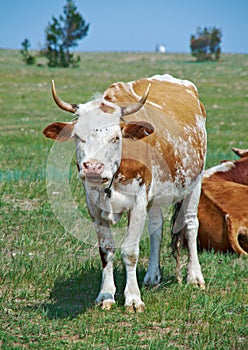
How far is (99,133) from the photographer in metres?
4.71

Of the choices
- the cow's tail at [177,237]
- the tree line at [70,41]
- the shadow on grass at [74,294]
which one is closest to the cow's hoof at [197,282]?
the cow's tail at [177,237]

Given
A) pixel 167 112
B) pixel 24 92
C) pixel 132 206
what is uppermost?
pixel 167 112

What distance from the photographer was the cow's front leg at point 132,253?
5223mm

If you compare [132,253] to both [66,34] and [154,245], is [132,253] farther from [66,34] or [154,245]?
[66,34]

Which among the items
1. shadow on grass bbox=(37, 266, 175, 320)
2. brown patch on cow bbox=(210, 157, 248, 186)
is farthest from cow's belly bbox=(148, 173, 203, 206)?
brown patch on cow bbox=(210, 157, 248, 186)

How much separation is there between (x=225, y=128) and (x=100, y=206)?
1302cm

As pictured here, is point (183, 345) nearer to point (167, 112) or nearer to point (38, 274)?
point (38, 274)

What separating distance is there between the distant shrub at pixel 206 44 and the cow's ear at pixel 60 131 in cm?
6201

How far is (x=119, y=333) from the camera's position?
4.68 m

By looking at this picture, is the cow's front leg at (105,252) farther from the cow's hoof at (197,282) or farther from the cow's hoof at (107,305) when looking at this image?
the cow's hoof at (197,282)

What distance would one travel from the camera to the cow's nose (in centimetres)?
455

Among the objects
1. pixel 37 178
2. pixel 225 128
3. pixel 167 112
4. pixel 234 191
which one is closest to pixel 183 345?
pixel 167 112

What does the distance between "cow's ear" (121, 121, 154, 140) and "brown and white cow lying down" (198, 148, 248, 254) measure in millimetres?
2284

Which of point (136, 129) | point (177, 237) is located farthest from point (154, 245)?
point (136, 129)
